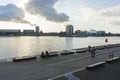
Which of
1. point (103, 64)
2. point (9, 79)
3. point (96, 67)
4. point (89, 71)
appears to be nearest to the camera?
point (9, 79)

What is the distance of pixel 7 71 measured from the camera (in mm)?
21875

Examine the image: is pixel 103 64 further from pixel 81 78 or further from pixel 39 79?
pixel 39 79

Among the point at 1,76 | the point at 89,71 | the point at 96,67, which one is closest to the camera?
the point at 1,76

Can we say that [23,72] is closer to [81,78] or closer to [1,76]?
[1,76]

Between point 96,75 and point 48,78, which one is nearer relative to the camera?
point 48,78

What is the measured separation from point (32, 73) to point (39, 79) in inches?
101

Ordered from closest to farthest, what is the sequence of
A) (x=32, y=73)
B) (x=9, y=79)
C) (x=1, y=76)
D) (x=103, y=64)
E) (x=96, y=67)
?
(x=9, y=79) < (x=1, y=76) < (x=32, y=73) < (x=96, y=67) < (x=103, y=64)

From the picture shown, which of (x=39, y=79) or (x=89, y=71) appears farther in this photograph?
(x=89, y=71)

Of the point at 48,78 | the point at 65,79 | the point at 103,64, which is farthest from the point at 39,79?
the point at 103,64

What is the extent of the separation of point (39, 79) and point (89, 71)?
6223 millimetres

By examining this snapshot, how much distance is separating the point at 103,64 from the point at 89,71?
4678 mm

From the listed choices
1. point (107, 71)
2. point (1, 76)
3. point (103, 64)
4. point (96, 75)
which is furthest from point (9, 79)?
point (103, 64)

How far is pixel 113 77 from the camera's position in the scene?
68.4ft

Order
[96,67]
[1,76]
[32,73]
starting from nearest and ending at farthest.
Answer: [1,76] → [32,73] → [96,67]
